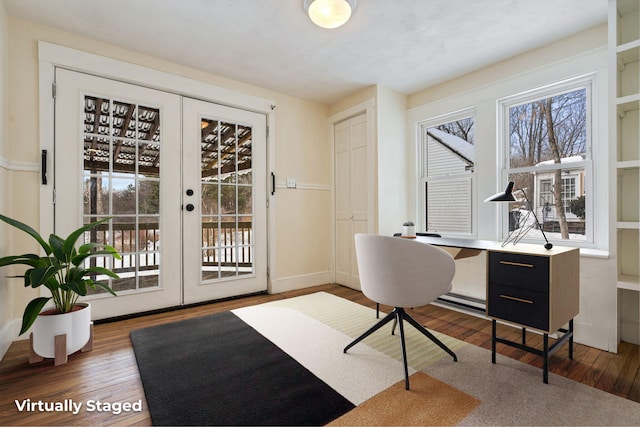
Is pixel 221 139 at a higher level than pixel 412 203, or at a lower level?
higher

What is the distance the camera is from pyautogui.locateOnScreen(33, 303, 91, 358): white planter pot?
185 cm

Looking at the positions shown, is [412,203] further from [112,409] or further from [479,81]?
[112,409]

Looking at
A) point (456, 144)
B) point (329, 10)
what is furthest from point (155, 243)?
point (456, 144)

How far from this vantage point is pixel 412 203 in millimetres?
3648

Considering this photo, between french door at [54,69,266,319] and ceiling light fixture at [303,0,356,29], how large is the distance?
1605 millimetres

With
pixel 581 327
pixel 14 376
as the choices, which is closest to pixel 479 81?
pixel 581 327

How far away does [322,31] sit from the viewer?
240 centimetres

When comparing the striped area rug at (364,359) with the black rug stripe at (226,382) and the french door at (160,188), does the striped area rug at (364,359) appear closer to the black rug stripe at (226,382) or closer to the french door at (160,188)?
the black rug stripe at (226,382)

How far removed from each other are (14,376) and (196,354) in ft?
3.30

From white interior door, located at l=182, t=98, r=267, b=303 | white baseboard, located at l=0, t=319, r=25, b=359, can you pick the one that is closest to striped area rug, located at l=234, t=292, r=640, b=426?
white interior door, located at l=182, t=98, r=267, b=303

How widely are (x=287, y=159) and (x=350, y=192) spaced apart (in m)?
0.91

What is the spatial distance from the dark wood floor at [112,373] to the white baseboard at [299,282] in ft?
4.73

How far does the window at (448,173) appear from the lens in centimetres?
317

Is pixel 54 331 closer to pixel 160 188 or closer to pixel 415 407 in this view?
pixel 160 188
